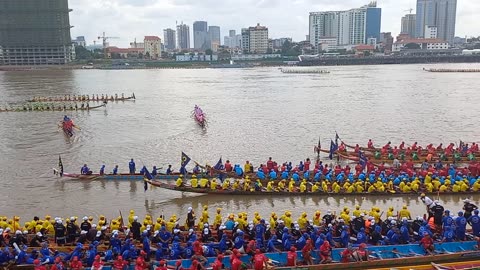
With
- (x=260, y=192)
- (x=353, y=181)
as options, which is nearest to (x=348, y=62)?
(x=353, y=181)

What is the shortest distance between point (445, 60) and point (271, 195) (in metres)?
140

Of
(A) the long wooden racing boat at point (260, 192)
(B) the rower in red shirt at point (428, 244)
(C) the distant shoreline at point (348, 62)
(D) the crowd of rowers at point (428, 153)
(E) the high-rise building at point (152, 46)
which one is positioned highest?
(E) the high-rise building at point (152, 46)

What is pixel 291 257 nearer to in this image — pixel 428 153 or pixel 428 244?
pixel 428 244

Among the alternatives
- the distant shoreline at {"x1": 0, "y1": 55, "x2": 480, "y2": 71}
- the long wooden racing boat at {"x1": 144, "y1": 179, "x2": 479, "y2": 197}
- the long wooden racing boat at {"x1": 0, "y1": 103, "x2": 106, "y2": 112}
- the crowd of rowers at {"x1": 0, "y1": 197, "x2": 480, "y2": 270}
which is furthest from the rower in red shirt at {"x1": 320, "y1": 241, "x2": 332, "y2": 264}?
the distant shoreline at {"x1": 0, "y1": 55, "x2": 480, "y2": 71}

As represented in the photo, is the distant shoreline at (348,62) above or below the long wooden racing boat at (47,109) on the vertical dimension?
above

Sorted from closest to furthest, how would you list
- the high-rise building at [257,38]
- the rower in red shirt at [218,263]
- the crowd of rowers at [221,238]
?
the rower in red shirt at [218,263] < the crowd of rowers at [221,238] < the high-rise building at [257,38]

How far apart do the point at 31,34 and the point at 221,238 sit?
131 m

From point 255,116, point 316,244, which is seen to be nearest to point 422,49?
point 255,116

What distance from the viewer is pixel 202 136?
31938mm

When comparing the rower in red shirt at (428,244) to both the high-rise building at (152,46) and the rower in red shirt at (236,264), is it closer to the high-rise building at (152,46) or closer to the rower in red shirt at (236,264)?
the rower in red shirt at (236,264)

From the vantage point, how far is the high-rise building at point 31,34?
125625 mm

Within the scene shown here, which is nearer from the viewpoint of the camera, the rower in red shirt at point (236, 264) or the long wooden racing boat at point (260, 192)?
the rower in red shirt at point (236, 264)

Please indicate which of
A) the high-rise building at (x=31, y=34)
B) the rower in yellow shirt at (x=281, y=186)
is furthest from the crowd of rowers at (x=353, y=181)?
the high-rise building at (x=31, y=34)

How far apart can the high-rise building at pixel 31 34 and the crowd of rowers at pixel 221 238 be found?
12594 cm
